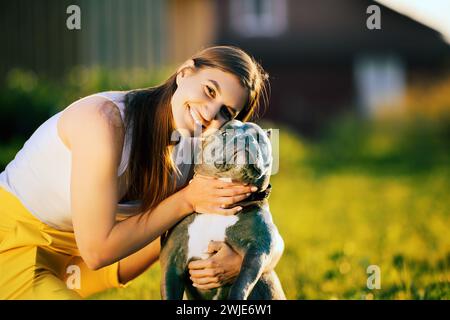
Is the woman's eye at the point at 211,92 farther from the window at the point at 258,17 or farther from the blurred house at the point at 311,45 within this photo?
the window at the point at 258,17

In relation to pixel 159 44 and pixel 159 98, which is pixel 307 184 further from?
pixel 159 98

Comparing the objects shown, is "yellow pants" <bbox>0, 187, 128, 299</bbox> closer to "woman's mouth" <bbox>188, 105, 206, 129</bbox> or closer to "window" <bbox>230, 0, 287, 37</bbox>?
"woman's mouth" <bbox>188, 105, 206, 129</bbox>

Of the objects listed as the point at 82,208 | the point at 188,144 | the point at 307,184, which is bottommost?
the point at 307,184

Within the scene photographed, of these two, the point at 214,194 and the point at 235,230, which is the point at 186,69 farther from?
the point at 235,230

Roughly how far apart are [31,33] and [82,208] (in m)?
7.55

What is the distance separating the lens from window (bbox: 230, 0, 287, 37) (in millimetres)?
15711

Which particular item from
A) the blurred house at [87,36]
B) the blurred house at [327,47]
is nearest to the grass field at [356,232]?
the blurred house at [87,36]

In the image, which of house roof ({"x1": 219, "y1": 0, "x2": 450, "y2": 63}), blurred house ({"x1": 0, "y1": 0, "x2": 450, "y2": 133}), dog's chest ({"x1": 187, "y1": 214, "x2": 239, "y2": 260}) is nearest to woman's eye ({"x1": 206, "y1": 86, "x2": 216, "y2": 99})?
dog's chest ({"x1": 187, "y1": 214, "x2": 239, "y2": 260})

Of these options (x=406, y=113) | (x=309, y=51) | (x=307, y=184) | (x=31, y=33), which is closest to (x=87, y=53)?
(x=31, y=33)

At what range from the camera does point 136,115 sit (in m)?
2.86

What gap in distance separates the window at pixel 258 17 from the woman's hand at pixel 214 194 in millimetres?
13074

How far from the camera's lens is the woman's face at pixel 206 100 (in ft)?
9.05

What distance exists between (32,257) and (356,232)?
3.26 metres
